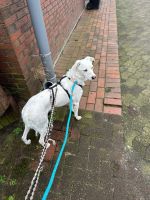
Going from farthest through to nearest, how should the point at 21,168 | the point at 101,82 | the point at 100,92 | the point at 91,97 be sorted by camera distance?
the point at 101,82, the point at 100,92, the point at 91,97, the point at 21,168

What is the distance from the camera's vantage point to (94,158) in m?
2.63

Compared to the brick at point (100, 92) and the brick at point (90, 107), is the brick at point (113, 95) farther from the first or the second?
the brick at point (90, 107)

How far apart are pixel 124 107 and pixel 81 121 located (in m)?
0.91

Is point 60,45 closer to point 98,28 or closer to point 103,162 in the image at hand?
point 98,28

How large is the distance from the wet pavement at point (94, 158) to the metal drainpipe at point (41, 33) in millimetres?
833

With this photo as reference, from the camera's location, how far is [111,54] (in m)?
4.96

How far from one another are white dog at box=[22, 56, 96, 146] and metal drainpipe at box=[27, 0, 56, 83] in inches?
26.5

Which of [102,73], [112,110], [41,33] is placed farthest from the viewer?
[102,73]

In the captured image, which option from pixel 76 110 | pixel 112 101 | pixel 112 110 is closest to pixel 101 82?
pixel 112 101

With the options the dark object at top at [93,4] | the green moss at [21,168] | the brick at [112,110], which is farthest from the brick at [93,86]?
the dark object at top at [93,4]

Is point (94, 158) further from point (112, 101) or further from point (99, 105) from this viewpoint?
point (112, 101)

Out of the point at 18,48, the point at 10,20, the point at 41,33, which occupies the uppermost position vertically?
the point at 10,20

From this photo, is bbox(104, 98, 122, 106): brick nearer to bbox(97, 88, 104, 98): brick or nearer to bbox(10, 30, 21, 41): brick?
bbox(97, 88, 104, 98): brick

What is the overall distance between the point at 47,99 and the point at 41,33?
3.93ft
